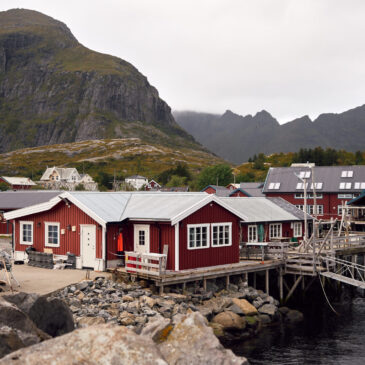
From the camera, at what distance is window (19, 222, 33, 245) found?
32188 mm

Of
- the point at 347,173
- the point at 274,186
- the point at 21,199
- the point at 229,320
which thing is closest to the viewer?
the point at 229,320

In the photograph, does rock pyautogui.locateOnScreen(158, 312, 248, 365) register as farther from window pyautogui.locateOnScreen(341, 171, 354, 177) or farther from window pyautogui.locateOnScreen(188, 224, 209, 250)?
window pyautogui.locateOnScreen(341, 171, 354, 177)

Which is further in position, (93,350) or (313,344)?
(313,344)

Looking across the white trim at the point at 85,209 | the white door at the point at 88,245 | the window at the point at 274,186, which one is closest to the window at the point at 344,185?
the window at the point at 274,186

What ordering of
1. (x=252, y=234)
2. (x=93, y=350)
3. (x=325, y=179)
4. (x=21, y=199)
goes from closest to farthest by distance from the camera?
(x=93, y=350) → (x=252, y=234) → (x=21, y=199) → (x=325, y=179)

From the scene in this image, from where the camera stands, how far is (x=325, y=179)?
7131 cm

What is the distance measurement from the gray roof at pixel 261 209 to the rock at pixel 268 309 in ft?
34.5

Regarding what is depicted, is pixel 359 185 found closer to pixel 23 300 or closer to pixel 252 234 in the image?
pixel 252 234

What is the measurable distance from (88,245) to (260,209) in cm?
1667

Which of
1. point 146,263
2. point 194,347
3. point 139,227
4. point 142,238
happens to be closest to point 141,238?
point 142,238

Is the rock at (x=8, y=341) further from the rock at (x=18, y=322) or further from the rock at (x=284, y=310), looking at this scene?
the rock at (x=284, y=310)

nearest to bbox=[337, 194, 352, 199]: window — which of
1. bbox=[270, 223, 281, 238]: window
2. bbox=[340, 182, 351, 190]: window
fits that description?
bbox=[340, 182, 351, 190]: window

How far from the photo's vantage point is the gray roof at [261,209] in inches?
1506

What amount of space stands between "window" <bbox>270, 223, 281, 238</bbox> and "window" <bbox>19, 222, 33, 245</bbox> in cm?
1863
